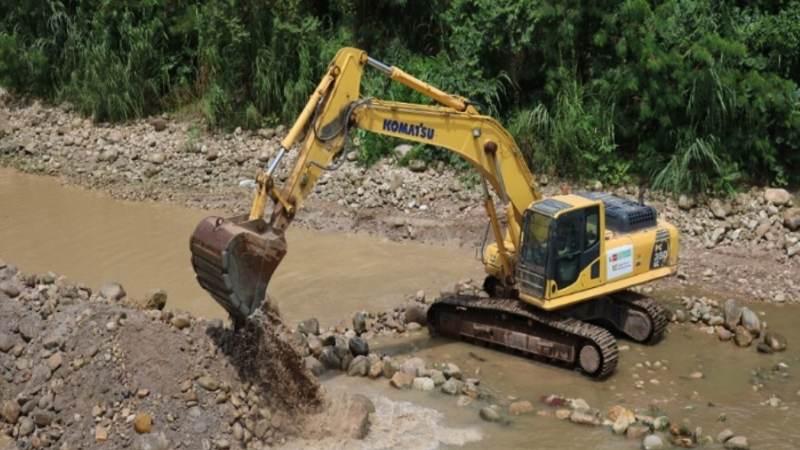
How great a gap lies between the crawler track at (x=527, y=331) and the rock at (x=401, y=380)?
143 centimetres

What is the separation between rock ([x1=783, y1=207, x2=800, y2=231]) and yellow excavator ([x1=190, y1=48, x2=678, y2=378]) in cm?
327

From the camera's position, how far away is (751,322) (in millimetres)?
13672

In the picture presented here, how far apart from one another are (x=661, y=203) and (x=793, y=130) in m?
2.28

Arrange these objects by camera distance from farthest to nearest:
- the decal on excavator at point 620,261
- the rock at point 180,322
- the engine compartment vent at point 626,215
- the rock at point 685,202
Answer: the rock at point 685,202 < the engine compartment vent at point 626,215 < the decal on excavator at point 620,261 < the rock at point 180,322

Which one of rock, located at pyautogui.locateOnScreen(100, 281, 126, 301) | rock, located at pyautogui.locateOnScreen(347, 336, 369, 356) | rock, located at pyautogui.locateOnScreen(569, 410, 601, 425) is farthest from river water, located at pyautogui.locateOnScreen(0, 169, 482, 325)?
rock, located at pyautogui.locateOnScreen(569, 410, 601, 425)

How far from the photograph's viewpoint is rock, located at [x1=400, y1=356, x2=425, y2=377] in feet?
41.2

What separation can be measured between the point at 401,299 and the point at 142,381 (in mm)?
4992

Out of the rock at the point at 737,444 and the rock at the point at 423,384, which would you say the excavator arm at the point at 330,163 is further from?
the rock at the point at 737,444

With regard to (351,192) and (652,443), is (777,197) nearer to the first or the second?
(351,192)

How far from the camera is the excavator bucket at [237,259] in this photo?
10320 mm

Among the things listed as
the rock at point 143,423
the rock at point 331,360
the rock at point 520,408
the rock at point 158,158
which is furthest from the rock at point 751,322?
the rock at point 158,158

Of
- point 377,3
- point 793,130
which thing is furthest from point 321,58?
point 793,130

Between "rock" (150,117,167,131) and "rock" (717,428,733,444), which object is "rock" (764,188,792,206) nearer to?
"rock" (717,428,733,444)

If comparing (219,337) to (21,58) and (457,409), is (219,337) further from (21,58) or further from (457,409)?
(21,58)
